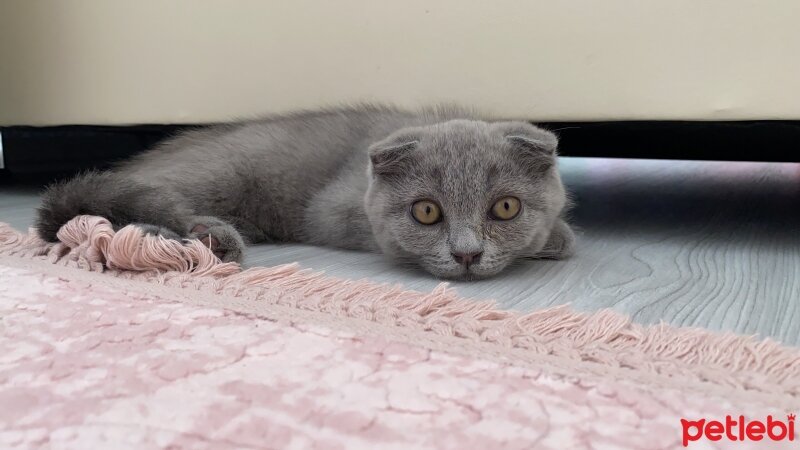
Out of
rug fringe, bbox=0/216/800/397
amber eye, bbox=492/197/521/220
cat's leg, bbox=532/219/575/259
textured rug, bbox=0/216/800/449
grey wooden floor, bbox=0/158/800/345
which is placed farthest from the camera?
cat's leg, bbox=532/219/575/259

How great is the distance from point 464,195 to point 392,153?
157 millimetres

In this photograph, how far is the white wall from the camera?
1242 mm

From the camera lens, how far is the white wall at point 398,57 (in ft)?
4.08

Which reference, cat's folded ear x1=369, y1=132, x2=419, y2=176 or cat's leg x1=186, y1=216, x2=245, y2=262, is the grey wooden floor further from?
cat's folded ear x1=369, y1=132, x2=419, y2=176

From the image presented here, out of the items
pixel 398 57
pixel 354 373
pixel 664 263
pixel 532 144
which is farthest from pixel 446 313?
pixel 398 57

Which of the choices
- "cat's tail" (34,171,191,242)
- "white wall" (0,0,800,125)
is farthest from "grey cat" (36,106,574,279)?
"white wall" (0,0,800,125)

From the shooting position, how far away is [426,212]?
121 cm

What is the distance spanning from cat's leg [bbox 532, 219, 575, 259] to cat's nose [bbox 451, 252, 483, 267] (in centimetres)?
21

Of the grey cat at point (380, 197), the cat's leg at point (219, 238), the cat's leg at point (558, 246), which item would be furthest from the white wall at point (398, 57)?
the cat's leg at point (219, 238)

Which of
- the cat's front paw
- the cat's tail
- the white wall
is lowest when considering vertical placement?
the cat's front paw

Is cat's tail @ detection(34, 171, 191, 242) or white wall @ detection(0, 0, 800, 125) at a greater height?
white wall @ detection(0, 0, 800, 125)

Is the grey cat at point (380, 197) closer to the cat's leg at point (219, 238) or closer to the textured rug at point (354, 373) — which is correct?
the cat's leg at point (219, 238)

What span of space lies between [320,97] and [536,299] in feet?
2.89

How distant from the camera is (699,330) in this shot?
0.79 meters
